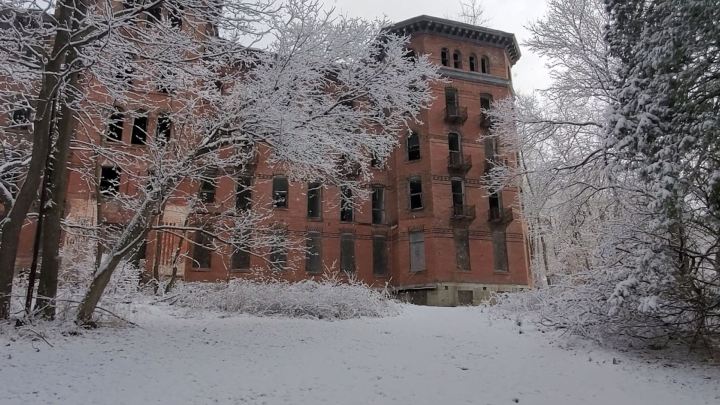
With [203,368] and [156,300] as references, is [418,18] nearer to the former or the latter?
[156,300]

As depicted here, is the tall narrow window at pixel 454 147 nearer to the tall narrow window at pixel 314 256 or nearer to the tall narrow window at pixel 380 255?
the tall narrow window at pixel 380 255

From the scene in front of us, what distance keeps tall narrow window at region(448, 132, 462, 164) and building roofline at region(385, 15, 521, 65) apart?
659cm

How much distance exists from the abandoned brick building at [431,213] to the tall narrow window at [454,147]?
63 mm

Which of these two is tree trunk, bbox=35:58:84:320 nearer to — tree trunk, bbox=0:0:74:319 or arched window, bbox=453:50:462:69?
tree trunk, bbox=0:0:74:319

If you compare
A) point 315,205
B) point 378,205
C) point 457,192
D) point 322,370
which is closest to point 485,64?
point 457,192

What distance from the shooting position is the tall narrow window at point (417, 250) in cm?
2789

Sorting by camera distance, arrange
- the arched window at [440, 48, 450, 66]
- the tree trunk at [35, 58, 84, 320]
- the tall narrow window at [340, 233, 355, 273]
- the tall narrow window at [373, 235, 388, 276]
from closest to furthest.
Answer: the tree trunk at [35, 58, 84, 320]
the tall narrow window at [340, 233, 355, 273]
the tall narrow window at [373, 235, 388, 276]
the arched window at [440, 48, 450, 66]

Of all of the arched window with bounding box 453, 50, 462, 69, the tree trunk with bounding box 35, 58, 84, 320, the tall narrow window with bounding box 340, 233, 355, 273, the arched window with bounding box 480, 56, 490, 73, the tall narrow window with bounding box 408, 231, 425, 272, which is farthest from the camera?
the arched window with bounding box 480, 56, 490, 73

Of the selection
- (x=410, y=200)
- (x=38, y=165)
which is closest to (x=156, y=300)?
(x=38, y=165)

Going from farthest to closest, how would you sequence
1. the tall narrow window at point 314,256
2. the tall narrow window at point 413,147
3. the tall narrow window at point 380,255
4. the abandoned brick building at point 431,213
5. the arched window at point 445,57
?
the arched window at point 445,57
the tall narrow window at point 413,147
the tall narrow window at point 380,255
the tall narrow window at point 314,256
the abandoned brick building at point 431,213

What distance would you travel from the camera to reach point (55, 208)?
9.45m

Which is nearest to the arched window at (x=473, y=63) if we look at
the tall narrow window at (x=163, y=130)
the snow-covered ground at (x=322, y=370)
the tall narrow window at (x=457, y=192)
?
the tall narrow window at (x=457, y=192)

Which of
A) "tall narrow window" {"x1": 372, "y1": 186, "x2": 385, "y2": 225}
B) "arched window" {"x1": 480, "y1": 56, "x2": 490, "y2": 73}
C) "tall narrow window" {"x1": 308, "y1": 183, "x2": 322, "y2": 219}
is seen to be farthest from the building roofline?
"tall narrow window" {"x1": 308, "y1": 183, "x2": 322, "y2": 219}

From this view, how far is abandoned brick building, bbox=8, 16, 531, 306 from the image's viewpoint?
89.3 ft
